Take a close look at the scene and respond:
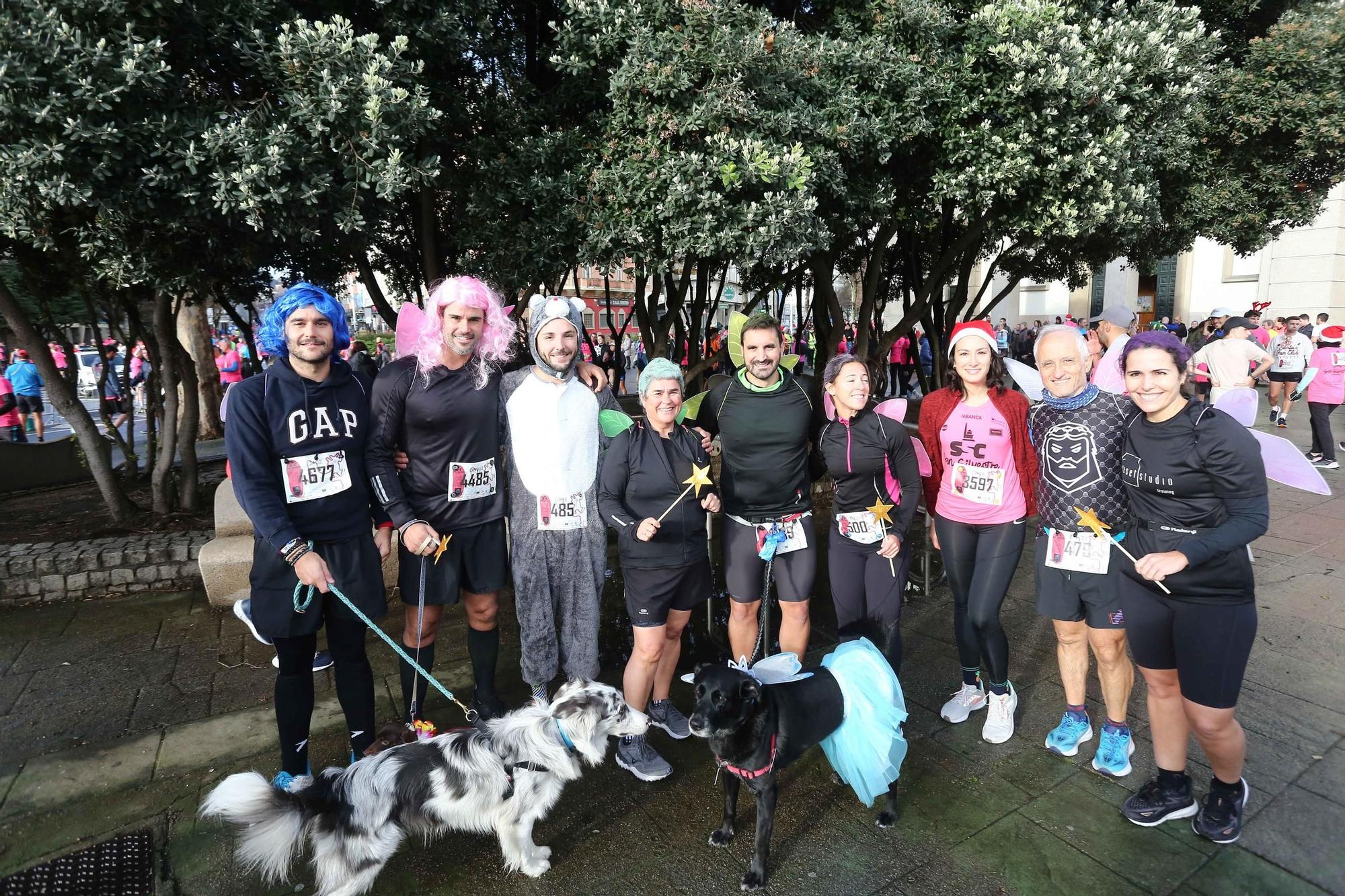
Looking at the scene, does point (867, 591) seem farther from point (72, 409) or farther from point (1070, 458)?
point (72, 409)

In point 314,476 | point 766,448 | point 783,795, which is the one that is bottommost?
point 783,795

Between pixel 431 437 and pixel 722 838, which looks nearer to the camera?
pixel 722 838

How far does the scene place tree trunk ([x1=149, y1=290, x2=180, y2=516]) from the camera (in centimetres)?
626

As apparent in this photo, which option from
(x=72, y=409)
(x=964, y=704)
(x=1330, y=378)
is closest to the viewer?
(x=964, y=704)

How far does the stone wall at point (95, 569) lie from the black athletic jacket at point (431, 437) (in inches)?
143

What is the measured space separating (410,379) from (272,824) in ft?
5.90

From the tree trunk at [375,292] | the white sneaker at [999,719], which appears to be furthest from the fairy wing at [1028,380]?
the tree trunk at [375,292]

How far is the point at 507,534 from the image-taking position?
371cm

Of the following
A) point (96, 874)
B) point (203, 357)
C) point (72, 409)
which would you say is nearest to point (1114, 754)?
point (96, 874)

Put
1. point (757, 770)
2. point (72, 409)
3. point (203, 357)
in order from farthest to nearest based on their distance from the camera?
1. point (203, 357)
2. point (72, 409)
3. point (757, 770)

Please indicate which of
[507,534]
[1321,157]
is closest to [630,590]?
[507,534]

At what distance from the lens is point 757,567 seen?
3.51 m

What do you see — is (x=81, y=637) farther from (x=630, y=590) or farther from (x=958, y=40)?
(x=958, y=40)

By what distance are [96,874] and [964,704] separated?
3.86 metres
